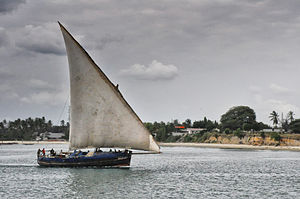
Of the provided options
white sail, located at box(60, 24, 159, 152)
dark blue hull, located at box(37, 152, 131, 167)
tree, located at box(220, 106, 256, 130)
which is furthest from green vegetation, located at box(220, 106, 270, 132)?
white sail, located at box(60, 24, 159, 152)

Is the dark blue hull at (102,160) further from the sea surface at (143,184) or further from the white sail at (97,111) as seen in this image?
the white sail at (97,111)

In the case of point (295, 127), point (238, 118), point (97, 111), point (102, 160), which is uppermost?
point (238, 118)

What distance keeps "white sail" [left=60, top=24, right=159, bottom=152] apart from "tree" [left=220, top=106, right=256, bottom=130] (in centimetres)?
13861

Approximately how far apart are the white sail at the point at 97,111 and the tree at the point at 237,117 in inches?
5457

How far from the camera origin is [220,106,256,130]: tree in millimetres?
186125

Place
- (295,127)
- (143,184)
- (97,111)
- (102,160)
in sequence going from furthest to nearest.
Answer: (295,127), (102,160), (97,111), (143,184)

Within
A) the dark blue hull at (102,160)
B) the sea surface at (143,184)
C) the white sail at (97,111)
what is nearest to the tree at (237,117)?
the sea surface at (143,184)

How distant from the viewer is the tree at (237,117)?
18612 centimetres

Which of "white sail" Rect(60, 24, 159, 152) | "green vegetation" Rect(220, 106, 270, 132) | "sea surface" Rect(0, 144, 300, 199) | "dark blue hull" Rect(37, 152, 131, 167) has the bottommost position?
"sea surface" Rect(0, 144, 300, 199)

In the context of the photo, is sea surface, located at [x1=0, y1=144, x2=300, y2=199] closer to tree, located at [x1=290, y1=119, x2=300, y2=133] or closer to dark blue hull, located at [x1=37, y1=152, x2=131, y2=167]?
dark blue hull, located at [x1=37, y1=152, x2=131, y2=167]

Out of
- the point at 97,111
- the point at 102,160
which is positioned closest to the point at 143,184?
the point at 97,111

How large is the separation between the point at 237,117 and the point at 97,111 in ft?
474

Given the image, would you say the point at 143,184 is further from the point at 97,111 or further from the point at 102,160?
the point at 102,160

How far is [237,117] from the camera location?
18925cm
